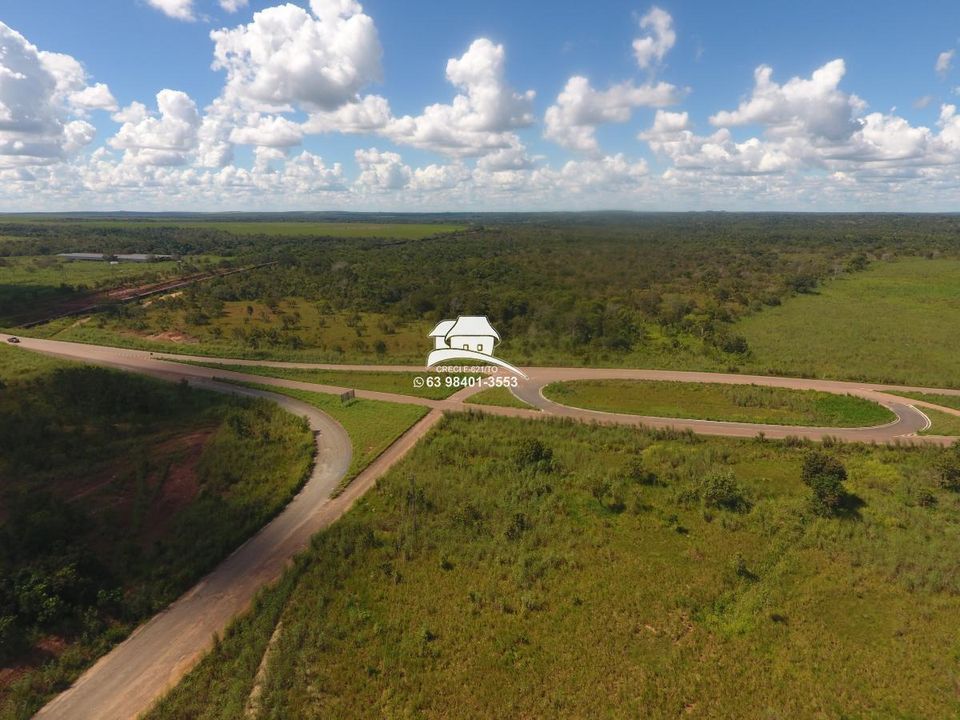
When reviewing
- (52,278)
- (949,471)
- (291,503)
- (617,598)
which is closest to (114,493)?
(291,503)

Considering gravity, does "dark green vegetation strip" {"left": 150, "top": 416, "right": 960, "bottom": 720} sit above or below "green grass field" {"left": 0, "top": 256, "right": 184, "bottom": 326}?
below

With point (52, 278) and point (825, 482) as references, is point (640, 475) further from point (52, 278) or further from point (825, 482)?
point (52, 278)

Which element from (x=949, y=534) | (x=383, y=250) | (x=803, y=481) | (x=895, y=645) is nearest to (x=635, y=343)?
(x=803, y=481)

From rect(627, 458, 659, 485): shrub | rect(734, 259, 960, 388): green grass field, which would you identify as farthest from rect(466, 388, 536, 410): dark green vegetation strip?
rect(734, 259, 960, 388): green grass field

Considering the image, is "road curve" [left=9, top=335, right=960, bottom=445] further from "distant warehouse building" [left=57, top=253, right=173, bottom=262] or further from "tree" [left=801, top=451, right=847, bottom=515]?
"distant warehouse building" [left=57, top=253, right=173, bottom=262]

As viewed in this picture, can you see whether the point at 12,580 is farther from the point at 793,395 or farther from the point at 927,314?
the point at 927,314

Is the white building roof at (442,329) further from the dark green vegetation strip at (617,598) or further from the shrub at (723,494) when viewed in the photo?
the shrub at (723,494)

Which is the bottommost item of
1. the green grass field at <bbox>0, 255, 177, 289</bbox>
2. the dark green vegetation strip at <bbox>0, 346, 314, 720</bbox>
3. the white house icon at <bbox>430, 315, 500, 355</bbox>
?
the dark green vegetation strip at <bbox>0, 346, 314, 720</bbox>
